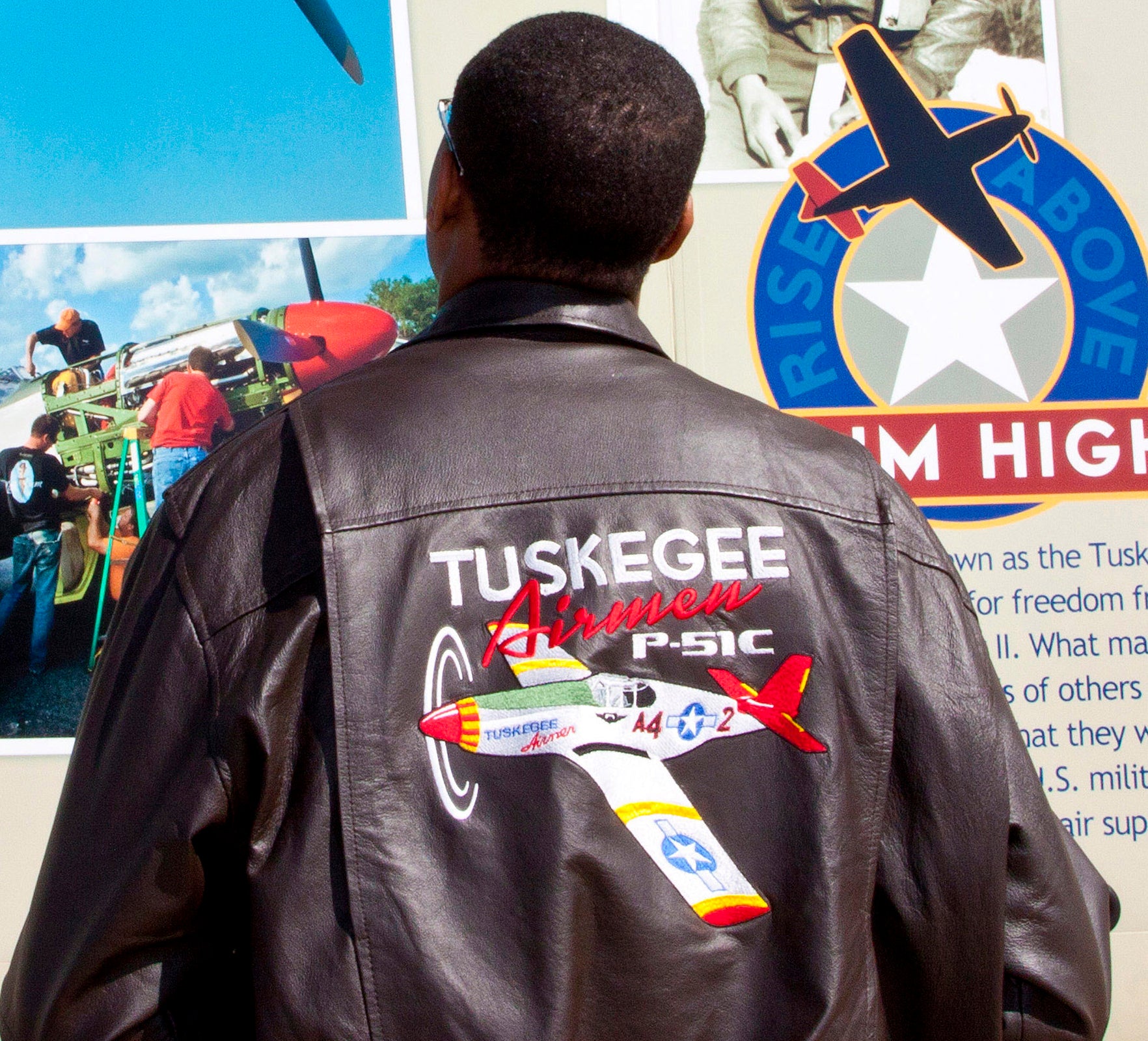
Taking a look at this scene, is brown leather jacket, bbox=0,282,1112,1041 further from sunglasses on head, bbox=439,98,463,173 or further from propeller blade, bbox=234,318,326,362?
propeller blade, bbox=234,318,326,362

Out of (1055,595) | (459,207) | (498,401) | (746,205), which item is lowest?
(1055,595)

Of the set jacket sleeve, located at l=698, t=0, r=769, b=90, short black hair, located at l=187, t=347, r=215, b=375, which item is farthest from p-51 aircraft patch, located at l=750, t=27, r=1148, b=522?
short black hair, located at l=187, t=347, r=215, b=375

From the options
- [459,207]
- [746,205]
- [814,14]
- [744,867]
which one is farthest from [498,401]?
[814,14]

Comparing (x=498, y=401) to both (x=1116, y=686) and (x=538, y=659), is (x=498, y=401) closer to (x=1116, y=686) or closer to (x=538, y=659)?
(x=538, y=659)

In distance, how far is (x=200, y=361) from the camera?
8.02 feet

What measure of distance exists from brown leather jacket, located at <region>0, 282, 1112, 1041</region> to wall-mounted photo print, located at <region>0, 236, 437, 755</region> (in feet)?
5.01

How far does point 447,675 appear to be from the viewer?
35.1 inches

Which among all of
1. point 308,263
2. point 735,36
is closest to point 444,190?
point 308,263

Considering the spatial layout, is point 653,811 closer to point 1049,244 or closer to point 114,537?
point 114,537

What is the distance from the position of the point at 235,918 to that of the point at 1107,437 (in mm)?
2172

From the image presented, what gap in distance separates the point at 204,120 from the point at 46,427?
0.69m

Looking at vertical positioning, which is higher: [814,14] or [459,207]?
[814,14]

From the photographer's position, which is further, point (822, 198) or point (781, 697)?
point (822, 198)

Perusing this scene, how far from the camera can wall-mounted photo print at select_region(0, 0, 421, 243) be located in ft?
7.88
